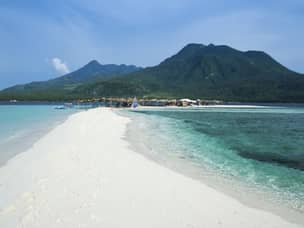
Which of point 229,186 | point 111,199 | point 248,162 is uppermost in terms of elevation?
point 111,199

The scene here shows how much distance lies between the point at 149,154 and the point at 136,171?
4758 millimetres

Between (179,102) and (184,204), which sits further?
(179,102)

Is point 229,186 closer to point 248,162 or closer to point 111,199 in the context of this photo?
point 111,199

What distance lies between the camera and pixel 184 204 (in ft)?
28.3

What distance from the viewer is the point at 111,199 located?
8.88m

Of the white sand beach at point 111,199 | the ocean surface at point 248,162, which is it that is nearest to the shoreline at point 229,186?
the ocean surface at point 248,162

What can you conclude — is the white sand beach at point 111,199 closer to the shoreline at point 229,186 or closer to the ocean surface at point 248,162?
the shoreline at point 229,186

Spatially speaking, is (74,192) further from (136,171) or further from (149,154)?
(149,154)

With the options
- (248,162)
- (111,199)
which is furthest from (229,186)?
(248,162)

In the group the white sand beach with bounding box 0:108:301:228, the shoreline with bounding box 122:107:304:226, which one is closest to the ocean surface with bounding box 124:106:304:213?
the shoreline with bounding box 122:107:304:226

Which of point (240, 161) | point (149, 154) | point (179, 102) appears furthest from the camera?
point (179, 102)

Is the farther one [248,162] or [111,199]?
[248,162]

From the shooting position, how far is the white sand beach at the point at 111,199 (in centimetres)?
739

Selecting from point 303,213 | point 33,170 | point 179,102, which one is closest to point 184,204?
point 303,213
